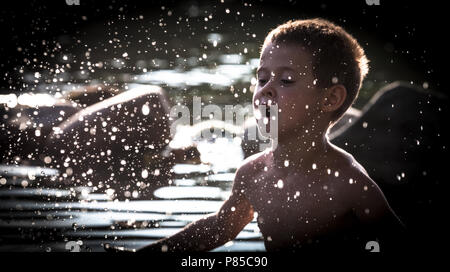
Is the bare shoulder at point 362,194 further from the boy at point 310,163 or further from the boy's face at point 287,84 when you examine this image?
the boy's face at point 287,84

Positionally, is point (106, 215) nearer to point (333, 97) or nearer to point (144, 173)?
point (144, 173)

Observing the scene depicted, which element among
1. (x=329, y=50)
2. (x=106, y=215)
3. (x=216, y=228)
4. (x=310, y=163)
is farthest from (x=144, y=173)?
(x=329, y=50)

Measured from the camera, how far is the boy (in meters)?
1.74

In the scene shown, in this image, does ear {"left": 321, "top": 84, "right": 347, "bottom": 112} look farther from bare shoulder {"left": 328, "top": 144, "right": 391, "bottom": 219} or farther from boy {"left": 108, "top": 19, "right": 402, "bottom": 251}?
bare shoulder {"left": 328, "top": 144, "right": 391, "bottom": 219}

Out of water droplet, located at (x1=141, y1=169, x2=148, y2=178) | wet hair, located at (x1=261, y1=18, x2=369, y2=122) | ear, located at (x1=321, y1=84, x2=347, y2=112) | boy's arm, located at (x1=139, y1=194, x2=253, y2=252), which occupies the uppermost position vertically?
wet hair, located at (x1=261, y1=18, x2=369, y2=122)

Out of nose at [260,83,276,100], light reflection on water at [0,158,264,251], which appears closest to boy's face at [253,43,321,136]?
nose at [260,83,276,100]

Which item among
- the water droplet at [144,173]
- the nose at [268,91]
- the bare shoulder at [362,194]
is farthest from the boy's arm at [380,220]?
the water droplet at [144,173]

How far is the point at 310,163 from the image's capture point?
1.84 metres

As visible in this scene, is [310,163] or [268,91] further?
[310,163]

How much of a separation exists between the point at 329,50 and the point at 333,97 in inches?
6.8

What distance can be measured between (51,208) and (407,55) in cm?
374

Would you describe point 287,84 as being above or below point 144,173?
above

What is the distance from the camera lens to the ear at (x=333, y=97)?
6.00 ft
